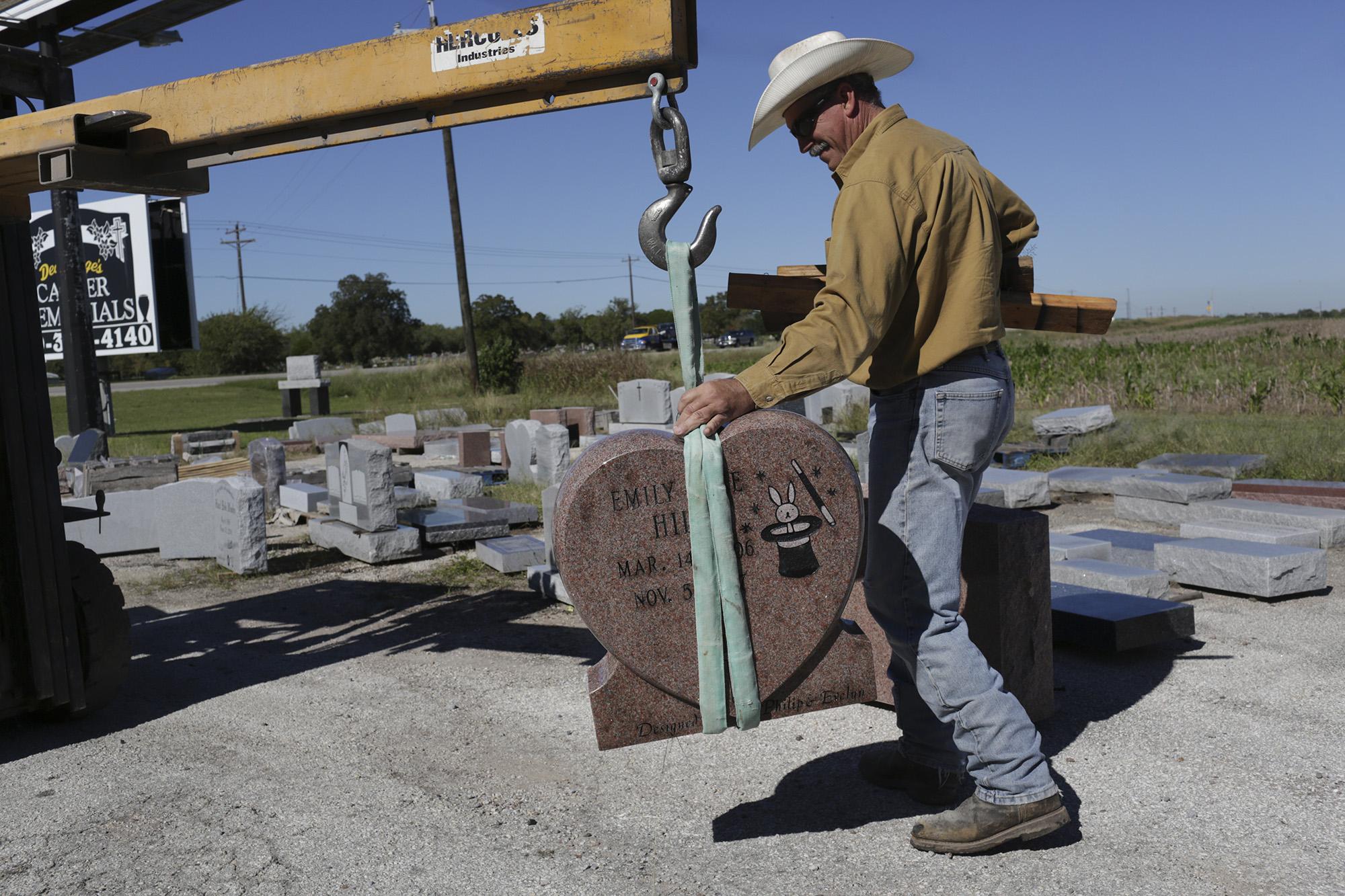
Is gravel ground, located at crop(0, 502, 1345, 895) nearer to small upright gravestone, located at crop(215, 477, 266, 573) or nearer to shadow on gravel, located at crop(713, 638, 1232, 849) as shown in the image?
shadow on gravel, located at crop(713, 638, 1232, 849)

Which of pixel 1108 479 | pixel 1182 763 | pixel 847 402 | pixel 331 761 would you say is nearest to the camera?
pixel 1182 763

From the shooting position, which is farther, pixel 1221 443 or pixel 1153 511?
pixel 1221 443

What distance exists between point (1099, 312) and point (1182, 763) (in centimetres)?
154

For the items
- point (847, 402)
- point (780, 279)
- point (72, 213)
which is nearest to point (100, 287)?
point (72, 213)

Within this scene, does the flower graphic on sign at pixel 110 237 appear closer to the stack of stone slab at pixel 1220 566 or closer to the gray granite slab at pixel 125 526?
the gray granite slab at pixel 125 526

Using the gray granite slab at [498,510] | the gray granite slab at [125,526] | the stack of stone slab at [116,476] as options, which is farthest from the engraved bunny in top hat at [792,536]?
the stack of stone slab at [116,476]

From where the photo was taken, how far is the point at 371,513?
308 inches

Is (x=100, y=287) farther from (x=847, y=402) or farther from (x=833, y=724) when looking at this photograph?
(x=833, y=724)

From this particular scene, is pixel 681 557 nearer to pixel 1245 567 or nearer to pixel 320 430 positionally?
pixel 1245 567

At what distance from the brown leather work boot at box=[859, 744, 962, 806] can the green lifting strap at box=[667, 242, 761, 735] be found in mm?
816

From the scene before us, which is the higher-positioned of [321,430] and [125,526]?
[321,430]

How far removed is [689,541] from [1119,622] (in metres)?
2.73

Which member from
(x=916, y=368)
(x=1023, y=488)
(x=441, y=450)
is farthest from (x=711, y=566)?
(x=441, y=450)

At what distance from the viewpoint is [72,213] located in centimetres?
1365
